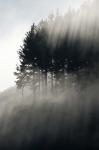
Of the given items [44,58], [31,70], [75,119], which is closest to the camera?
[75,119]

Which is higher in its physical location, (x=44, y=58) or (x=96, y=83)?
(x=44, y=58)

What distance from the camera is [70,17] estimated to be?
58.2m

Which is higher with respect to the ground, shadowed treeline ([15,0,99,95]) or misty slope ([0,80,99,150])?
shadowed treeline ([15,0,99,95])

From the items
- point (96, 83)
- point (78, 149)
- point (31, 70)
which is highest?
point (31, 70)

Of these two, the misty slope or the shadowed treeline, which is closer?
the misty slope

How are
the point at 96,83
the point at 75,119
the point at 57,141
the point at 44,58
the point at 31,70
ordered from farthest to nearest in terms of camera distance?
1. the point at 31,70
2. the point at 44,58
3. the point at 96,83
4. the point at 75,119
5. the point at 57,141

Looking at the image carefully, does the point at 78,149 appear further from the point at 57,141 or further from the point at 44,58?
the point at 44,58

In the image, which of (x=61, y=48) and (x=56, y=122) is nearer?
(x=56, y=122)

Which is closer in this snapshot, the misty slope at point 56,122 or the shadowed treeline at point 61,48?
the misty slope at point 56,122

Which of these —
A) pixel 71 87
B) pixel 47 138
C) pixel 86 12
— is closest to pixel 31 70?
pixel 71 87

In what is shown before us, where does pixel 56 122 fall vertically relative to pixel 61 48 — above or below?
below

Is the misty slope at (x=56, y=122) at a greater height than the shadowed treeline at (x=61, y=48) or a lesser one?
lesser

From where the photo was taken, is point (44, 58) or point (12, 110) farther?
point (44, 58)

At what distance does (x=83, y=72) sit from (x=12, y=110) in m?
11.3
